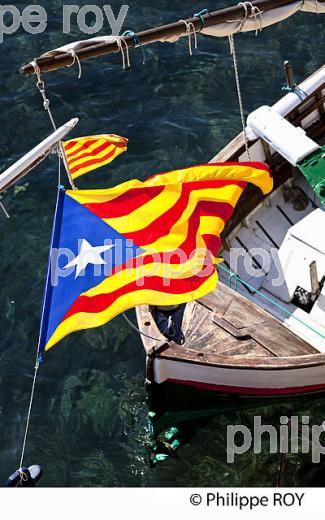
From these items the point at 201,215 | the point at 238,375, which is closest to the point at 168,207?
the point at 201,215

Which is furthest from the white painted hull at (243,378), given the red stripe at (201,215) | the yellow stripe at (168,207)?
the yellow stripe at (168,207)

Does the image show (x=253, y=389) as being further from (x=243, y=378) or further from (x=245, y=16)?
(x=245, y=16)

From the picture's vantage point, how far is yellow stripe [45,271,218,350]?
1522cm

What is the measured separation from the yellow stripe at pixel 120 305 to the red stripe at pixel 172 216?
1285 mm

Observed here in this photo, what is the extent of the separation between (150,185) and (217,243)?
1.89 meters

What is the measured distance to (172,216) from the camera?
16.8 metres

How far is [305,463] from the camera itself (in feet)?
65.0

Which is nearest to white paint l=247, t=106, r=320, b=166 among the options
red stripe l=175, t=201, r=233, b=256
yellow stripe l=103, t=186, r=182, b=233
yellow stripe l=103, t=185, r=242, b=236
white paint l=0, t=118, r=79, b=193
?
yellow stripe l=103, t=185, r=242, b=236

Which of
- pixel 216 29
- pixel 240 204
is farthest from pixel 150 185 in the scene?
pixel 240 204

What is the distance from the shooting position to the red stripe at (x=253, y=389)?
1925cm

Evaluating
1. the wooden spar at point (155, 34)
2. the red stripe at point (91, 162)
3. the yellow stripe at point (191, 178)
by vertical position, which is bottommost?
the yellow stripe at point (191, 178)

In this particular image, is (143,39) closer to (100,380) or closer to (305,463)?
(100,380)

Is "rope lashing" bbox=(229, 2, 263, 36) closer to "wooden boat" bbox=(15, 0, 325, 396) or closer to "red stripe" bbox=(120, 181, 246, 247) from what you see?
"wooden boat" bbox=(15, 0, 325, 396)

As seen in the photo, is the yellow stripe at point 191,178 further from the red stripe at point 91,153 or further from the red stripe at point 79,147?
the red stripe at point 79,147
